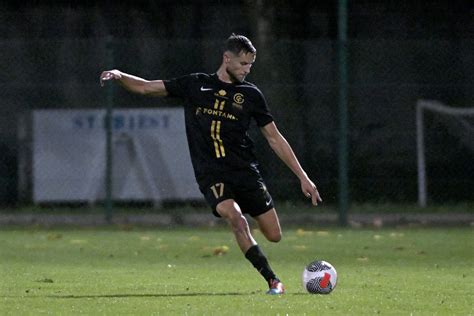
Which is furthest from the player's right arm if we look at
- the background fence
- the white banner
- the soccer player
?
the background fence

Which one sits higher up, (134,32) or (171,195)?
(134,32)

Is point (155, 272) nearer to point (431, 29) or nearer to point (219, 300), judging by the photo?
point (219, 300)

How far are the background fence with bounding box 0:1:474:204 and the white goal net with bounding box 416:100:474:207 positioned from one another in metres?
0.07

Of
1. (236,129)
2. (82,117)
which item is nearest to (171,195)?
(82,117)

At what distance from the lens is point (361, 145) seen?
19938mm

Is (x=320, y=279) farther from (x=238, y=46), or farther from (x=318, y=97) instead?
(x=318, y=97)

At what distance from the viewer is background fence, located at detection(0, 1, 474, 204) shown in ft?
64.3

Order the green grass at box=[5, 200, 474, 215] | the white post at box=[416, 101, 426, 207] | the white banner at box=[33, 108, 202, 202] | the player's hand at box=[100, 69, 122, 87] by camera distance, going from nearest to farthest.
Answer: the player's hand at box=[100, 69, 122, 87] → the green grass at box=[5, 200, 474, 215] → the white banner at box=[33, 108, 202, 202] → the white post at box=[416, 101, 426, 207]

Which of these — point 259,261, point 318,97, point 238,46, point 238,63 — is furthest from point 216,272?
point 318,97

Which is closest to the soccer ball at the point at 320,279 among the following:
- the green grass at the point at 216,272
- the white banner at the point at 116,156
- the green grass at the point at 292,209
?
the green grass at the point at 216,272

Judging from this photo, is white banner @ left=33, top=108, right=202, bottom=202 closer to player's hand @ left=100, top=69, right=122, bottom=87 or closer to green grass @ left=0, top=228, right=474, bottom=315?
green grass @ left=0, top=228, right=474, bottom=315

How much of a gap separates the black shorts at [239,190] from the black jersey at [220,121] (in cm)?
5

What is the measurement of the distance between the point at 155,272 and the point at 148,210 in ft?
23.3

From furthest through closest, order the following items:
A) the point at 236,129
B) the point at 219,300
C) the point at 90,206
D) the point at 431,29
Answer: the point at 431,29 < the point at 90,206 < the point at 236,129 < the point at 219,300
